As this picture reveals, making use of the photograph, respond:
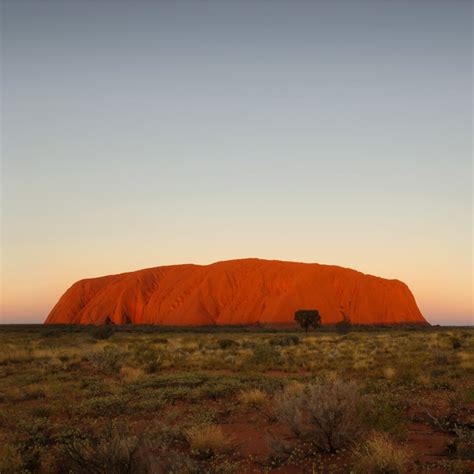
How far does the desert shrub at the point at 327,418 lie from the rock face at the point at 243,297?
63.3m

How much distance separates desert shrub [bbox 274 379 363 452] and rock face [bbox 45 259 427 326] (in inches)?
2492

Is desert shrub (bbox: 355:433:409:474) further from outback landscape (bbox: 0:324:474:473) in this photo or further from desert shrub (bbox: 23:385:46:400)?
desert shrub (bbox: 23:385:46:400)

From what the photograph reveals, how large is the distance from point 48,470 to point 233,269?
3054 inches

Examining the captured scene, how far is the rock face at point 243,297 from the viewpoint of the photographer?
241ft

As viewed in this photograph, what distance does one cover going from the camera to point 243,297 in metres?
77.4

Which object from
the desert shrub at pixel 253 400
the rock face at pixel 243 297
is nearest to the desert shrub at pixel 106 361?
the desert shrub at pixel 253 400

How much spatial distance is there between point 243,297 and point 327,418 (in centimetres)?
7104

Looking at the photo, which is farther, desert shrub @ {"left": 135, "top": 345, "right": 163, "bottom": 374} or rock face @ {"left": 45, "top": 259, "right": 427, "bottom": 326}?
rock face @ {"left": 45, "top": 259, "right": 427, "bottom": 326}

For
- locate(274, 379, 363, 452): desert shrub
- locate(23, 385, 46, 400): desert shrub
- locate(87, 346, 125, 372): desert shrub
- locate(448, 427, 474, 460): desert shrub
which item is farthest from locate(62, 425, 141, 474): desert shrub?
locate(87, 346, 125, 372): desert shrub

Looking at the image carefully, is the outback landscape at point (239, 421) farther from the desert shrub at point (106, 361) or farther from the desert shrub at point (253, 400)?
the desert shrub at point (106, 361)

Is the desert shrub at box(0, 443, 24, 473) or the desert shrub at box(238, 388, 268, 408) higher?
the desert shrub at box(0, 443, 24, 473)

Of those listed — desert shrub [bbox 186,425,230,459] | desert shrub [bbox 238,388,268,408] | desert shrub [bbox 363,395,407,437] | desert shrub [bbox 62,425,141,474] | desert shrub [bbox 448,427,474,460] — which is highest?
desert shrub [bbox 62,425,141,474]

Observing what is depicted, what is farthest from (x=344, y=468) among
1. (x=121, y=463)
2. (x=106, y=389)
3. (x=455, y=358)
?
(x=455, y=358)

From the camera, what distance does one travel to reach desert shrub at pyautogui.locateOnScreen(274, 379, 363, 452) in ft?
21.8
